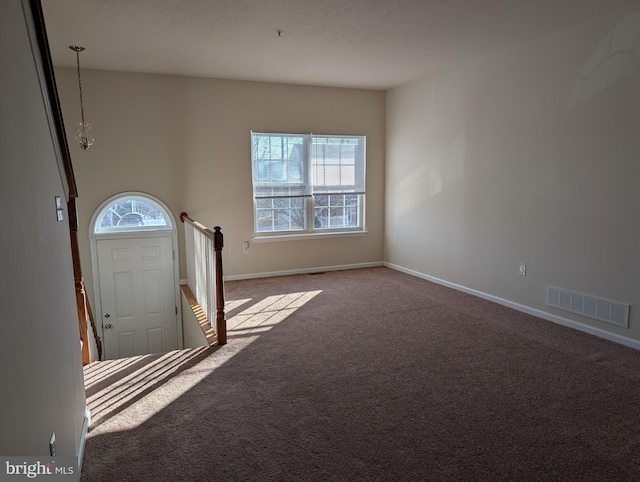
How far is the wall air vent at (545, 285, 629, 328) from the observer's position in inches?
141

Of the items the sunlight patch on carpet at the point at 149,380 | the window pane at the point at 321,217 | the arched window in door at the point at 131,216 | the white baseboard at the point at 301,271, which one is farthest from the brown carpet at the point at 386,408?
the window pane at the point at 321,217

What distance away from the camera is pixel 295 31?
12.7ft

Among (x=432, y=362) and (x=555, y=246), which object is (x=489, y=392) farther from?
(x=555, y=246)

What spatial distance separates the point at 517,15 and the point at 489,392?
2910mm

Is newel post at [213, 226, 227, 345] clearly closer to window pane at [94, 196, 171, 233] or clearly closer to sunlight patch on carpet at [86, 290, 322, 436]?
sunlight patch on carpet at [86, 290, 322, 436]

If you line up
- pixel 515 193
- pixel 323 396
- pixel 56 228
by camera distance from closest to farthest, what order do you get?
pixel 56 228, pixel 323 396, pixel 515 193

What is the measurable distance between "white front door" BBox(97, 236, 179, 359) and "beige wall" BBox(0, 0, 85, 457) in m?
3.53

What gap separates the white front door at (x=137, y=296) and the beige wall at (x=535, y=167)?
11.0ft

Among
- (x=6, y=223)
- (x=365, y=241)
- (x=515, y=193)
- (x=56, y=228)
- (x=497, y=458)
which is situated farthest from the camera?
→ (x=365, y=241)

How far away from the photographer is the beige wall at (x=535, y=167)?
352cm

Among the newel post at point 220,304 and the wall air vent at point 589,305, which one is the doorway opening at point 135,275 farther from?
the wall air vent at point 589,305

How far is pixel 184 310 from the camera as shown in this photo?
5.46 metres

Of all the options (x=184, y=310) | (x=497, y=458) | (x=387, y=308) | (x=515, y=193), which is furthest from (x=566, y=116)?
(x=184, y=310)

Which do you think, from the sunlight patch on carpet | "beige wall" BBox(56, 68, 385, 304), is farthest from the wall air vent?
"beige wall" BBox(56, 68, 385, 304)
